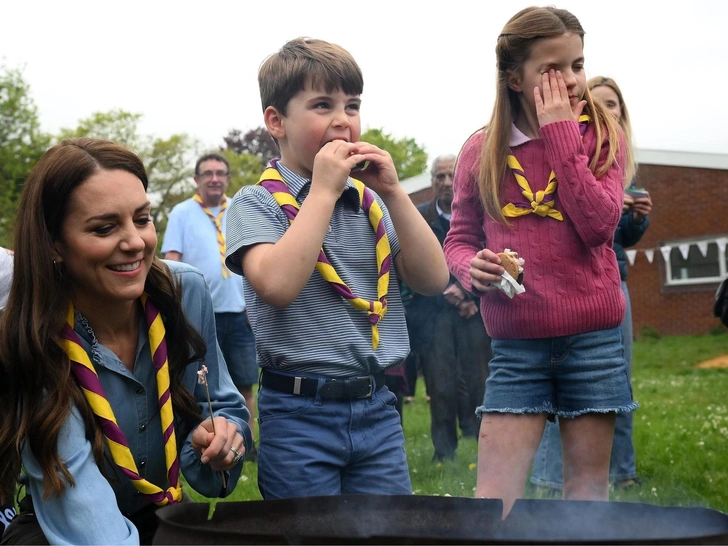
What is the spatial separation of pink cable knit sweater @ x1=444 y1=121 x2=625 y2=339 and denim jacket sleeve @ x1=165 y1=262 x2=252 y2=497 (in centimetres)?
78

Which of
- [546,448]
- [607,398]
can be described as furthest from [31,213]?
[546,448]

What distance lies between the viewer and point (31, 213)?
7.02 feet

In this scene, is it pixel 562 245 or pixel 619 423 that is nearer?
pixel 562 245

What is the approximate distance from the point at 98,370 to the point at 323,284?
0.63m

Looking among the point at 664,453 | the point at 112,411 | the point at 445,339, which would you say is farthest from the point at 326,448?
the point at 664,453

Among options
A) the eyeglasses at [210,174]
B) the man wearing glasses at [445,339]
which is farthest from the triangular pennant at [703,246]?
the eyeglasses at [210,174]

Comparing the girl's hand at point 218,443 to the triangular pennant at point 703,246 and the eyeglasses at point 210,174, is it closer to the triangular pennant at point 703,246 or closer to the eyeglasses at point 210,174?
the eyeglasses at point 210,174

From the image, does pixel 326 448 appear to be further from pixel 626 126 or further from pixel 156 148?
pixel 156 148

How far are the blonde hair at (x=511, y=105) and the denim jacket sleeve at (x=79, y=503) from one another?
4.38ft

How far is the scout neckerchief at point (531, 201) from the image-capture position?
2559 millimetres

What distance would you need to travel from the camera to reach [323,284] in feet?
7.82


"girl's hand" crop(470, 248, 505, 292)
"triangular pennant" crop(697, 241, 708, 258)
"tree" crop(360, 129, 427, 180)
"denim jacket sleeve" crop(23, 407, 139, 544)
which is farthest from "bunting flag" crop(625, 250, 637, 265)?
"denim jacket sleeve" crop(23, 407, 139, 544)

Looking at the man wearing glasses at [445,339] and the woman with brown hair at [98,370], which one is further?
the man wearing glasses at [445,339]

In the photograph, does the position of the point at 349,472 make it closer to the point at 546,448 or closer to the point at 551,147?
the point at 551,147
